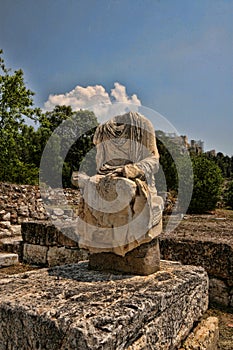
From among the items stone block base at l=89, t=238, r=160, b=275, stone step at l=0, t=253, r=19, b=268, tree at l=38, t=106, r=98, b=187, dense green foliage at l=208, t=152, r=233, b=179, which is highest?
dense green foliage at l=208, t=152, r=233, b=179

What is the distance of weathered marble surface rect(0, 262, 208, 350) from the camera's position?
6.12ft

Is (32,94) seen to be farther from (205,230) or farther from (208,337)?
(208,337)

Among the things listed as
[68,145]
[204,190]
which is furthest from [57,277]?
[68,145]

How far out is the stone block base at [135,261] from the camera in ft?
9.18

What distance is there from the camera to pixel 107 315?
1922 mm


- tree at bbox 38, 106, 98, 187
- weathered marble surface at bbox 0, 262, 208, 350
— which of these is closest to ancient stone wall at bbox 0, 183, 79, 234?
tree at bbox 38, 106, 98, 187

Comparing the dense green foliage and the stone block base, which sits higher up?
the dense green foliage

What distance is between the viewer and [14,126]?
1448cm

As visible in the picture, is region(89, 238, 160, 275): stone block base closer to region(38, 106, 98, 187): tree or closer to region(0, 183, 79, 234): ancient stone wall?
region(0, 183, 79, 234): ancient stone wall

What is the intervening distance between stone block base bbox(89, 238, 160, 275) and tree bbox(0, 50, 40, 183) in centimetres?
1075

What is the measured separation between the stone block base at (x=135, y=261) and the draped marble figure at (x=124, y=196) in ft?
0.39

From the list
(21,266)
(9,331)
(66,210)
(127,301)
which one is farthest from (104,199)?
(66,210)

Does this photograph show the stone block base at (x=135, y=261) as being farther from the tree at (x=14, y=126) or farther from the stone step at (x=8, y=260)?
the tree at (x=14, y=126)

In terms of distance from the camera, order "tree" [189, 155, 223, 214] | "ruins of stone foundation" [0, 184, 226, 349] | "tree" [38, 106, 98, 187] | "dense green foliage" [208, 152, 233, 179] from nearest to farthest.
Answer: "ruins of stone foundation" [0, 184, 226, 349], "tree" [189, 155, 223, 214], "tree" [38, 106, 98, 187], "dense green foliage" [208, 152, 233, 179]
